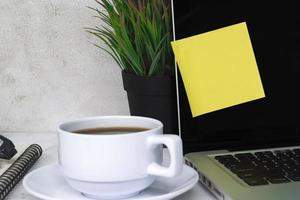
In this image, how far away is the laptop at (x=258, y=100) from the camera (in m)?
0.57

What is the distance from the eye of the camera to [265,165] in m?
0.50

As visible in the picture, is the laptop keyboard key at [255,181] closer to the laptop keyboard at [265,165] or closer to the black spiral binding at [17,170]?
the laptop keyboard at [265,165]

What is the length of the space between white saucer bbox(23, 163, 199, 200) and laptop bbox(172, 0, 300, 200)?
0.24 ft

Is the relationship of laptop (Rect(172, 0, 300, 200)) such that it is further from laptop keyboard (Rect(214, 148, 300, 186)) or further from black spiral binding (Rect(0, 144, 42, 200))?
black spiral binding (Rect(0, 144, 42, 200))

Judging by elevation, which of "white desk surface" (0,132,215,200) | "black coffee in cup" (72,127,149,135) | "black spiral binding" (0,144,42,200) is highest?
"black coffee in cup" (72,127,149,135)

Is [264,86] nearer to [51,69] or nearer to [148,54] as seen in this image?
[148,54]

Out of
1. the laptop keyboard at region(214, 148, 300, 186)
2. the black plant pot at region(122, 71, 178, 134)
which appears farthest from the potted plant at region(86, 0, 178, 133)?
the laptop keyboard at region(214, 148, 300, 186)

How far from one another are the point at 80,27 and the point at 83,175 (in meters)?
0.35

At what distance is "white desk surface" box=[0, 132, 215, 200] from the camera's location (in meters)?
0.48

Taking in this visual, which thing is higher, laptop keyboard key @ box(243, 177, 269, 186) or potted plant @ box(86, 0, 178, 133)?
potted plant @ box(86, 0, 178, 133)

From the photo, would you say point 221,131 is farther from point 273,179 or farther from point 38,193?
point 38,193

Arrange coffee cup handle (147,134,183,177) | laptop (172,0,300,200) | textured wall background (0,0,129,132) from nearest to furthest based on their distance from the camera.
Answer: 1. coffee cup handle (147,134,183,177)
2. laptop (172,0,300,200)
3. textured wall background (0,0,129,132)

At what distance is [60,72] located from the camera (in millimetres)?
730

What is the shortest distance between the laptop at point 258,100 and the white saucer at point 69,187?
73mm
